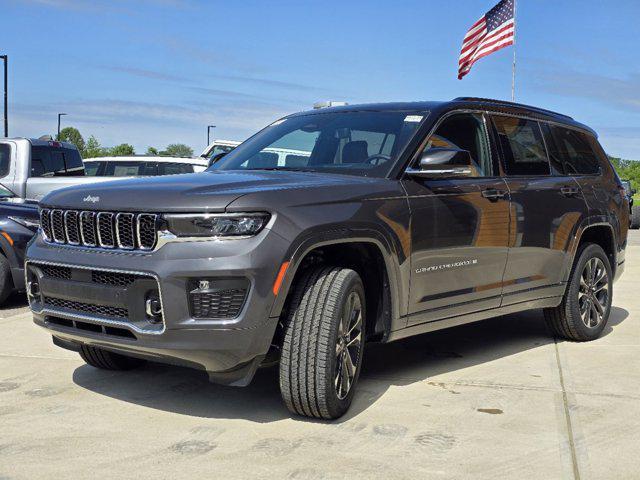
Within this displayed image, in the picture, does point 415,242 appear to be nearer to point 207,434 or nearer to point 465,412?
point 465,412

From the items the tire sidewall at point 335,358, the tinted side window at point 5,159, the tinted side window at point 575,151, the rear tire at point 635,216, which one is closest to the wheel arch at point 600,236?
the tinted side window at point 575,151

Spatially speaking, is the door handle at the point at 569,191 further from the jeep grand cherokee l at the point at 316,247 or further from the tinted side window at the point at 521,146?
the tinted side window at the point at 521,146

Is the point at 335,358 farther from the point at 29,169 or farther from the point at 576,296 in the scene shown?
the point at 29,169

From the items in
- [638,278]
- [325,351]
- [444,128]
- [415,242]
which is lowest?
[638,278]

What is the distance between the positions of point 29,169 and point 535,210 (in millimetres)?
8251

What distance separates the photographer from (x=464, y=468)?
3.77 m

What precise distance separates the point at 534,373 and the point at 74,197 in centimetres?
312

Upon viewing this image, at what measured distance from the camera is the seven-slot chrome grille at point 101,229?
4145 mm

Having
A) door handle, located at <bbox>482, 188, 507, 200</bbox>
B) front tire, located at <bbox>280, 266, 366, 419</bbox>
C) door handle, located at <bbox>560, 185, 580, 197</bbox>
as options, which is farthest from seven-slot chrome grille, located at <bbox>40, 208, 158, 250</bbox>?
door handle, located at <bbox>560, 185, 580, 197</bbox>

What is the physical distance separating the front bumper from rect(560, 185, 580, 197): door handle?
3.05 m

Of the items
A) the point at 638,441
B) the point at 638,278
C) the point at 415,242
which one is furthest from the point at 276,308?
the point at 638,278

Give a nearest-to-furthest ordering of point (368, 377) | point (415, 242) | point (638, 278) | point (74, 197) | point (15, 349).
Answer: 1. point (74, 197)
2. point (415, 242)
3. point (368, 377)
4. point (15, 349)
5. point (638, 278)

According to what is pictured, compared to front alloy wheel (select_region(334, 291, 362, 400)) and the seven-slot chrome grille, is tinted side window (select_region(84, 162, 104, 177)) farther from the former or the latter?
front alloy wheel (select_region(334, 291, 362, 400))

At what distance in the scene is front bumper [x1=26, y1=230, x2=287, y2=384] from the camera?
3984 millimetres
